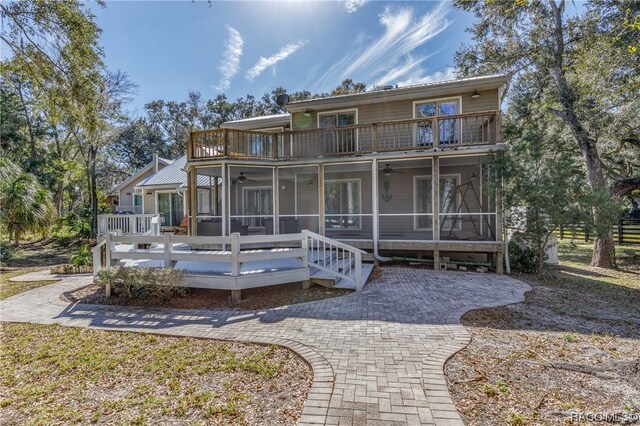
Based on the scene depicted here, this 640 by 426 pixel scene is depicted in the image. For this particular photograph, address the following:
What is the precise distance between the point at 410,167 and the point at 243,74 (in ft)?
52.6

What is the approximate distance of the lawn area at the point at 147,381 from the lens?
2891 millimetres

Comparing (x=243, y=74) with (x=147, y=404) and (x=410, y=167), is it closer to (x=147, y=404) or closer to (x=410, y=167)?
(x=410, y=167)

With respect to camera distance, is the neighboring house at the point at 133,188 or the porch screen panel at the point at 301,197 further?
the neighboring house at the point at 133,188

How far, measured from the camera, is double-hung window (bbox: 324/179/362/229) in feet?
42.9

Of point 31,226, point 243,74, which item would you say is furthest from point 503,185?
point 243,74

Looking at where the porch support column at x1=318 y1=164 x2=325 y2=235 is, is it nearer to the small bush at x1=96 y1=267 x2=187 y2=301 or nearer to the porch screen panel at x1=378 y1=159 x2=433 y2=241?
the porch screen panel at x1=378 y1=159 x2=433 y2=241

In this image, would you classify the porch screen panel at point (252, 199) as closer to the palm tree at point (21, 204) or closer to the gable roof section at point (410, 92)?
the gable roof section at point (410, 92)

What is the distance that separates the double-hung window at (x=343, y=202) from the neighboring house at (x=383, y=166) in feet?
0.15

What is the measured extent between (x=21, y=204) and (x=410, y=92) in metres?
13.5

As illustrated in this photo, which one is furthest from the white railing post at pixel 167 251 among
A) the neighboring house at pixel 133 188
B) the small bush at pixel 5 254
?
the neighboring house at pixel 133 188

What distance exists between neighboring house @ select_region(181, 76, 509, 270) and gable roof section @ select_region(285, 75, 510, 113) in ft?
0.12

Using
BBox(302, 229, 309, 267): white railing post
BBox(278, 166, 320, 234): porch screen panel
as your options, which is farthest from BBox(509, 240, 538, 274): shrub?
BBox(278, 166, 320, 234): porch screen panel

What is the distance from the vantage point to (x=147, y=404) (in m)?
3.04

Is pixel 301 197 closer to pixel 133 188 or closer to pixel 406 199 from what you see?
pixel 406 199
